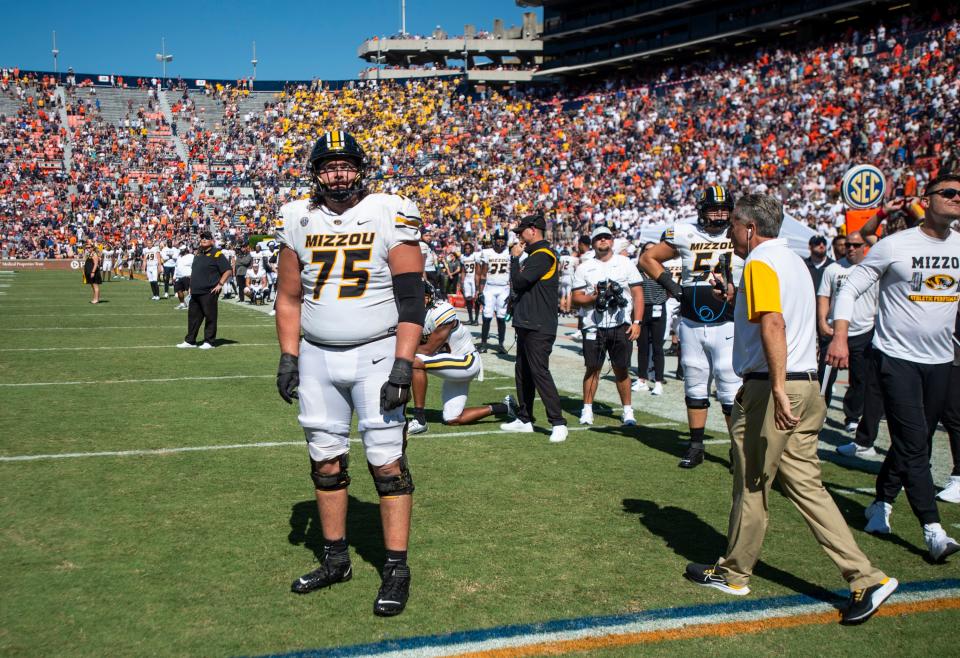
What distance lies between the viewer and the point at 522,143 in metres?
41.5

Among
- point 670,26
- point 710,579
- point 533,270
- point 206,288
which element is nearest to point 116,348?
point 206,288

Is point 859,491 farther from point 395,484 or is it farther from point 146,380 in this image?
point 146,380

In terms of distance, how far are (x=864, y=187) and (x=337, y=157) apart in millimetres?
8504

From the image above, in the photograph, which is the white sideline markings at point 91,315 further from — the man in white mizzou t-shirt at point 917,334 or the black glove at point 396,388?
the man in white mizzou t-shirt at point 917,334

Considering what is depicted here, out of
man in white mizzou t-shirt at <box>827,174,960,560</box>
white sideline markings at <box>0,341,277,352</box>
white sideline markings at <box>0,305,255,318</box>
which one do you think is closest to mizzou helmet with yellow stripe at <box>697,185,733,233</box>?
→ man in white mizzou t-shirt at <box>827,174,960,560</box>

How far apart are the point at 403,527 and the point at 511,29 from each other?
58884 millimetres

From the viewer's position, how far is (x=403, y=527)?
13.7ft

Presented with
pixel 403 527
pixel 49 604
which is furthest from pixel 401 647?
pixel 49 604

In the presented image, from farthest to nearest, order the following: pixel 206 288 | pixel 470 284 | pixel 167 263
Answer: pixel 167 263 → pixel 470 284 → pixel 206 288

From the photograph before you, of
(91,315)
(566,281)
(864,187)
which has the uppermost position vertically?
(864,187)

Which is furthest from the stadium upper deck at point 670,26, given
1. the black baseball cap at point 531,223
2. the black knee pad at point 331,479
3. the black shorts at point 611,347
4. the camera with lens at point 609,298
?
the black knee pad at point 331,479

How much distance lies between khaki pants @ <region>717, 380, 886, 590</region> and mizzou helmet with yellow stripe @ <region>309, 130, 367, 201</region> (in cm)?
219

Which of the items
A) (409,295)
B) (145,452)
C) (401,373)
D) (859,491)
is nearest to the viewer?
(401,373)

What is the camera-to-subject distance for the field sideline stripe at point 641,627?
362 cm
